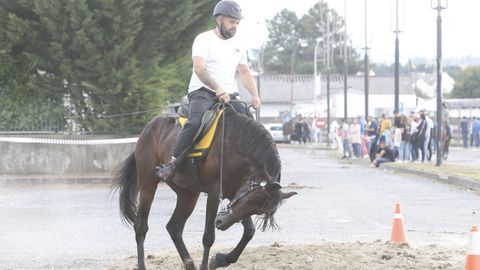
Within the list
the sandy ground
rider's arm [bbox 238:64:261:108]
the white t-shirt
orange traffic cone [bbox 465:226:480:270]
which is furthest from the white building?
orange traffic cone [bbox 465:226:480:270]

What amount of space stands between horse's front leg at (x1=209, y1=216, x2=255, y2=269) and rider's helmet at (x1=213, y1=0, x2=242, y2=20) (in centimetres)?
201

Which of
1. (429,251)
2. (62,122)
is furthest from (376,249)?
(62,122)

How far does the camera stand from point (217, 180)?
9078 millimetres

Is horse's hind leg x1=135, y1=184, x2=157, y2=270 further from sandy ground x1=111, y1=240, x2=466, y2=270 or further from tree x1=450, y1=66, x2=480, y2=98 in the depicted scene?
tree x1=450, y1=66, x2=480, y2=98

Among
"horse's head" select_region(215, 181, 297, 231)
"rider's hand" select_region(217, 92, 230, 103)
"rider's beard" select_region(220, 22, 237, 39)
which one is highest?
"rider's beard" select_region(220, 22, 237, 39)

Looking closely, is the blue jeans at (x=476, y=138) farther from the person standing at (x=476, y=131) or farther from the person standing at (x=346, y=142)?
the person standing at (x=346, y=142)

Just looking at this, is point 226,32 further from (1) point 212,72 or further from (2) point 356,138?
(2) point 356,138

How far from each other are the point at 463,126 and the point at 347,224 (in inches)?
1522

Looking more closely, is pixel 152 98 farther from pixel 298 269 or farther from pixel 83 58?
pixel 298 269

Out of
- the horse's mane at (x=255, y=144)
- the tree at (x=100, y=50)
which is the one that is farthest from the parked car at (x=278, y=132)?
the horse's mane at (x=255, y=144)

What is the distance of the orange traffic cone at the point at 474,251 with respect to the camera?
766 centimetres

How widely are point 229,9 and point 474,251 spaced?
340cm

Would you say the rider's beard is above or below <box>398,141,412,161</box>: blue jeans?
above

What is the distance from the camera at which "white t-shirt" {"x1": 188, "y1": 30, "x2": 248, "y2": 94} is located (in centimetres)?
948
